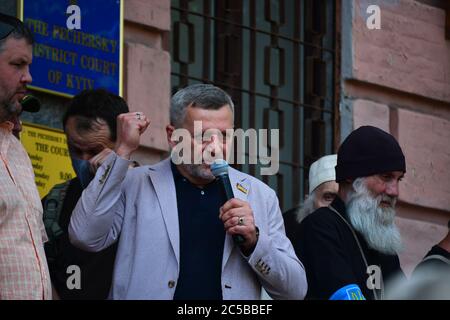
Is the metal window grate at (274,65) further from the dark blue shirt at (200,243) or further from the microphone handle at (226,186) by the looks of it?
the microphone handle at (226,186)

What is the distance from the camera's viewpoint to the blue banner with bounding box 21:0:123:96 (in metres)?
8.33

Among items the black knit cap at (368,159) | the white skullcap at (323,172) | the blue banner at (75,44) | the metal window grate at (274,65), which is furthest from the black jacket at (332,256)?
the metal window grate at (274,65)

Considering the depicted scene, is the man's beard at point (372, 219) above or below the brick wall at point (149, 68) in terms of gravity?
below

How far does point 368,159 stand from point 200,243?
1.34m

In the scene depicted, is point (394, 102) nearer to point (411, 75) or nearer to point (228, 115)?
point (411, 75)

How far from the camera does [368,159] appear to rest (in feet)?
24.1

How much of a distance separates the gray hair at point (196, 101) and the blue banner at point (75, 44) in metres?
1.84

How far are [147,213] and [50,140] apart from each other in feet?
6.69

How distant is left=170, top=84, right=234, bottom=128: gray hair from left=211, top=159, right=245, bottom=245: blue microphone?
1.43 ft

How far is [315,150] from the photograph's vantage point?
10414 mm

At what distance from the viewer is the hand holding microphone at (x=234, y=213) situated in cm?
603

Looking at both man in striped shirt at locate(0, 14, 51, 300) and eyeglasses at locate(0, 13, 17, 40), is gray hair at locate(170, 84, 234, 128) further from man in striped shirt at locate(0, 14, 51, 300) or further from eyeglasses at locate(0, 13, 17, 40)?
eyeglasses at locate(0, 13, 17, 40)

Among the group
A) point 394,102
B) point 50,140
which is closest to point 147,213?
point 50,140
